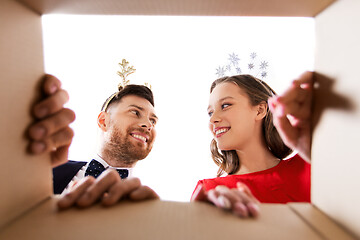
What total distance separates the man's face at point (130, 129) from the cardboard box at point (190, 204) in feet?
4.58

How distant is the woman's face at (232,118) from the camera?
1.51 m

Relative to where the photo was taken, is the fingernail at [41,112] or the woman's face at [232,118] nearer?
the fingernail at [41,112]

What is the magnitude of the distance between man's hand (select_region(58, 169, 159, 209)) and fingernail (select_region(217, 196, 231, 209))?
0.35 ft

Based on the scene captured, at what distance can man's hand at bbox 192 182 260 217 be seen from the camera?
1.32 feet

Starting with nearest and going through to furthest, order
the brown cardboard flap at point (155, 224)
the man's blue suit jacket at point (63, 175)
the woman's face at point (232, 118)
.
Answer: the brown cardboard flap at point (155, 224) → the woman's face at point (232, 118) → the man's blue suit jacket at point (63, 175)

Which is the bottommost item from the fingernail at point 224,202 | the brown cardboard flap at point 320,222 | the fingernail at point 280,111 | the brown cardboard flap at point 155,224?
the brown cardboard flap at point 320,222

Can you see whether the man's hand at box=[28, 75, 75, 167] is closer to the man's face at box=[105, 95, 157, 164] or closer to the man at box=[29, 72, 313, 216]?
the man at box=[29, 72, 313, 216]

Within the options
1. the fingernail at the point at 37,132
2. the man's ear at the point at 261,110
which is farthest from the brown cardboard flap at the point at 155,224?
the man's ear at the point at 261,110

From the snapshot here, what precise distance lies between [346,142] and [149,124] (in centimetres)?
160

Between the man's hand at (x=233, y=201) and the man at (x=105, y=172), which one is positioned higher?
the man at (x=105, y=172)

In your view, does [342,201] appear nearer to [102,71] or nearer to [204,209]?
[204,209]

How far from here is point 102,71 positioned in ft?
10.6

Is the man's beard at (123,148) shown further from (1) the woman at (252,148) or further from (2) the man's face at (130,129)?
(1) the woman at (252,148)

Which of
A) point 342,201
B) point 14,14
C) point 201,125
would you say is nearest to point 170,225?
point 342,201
